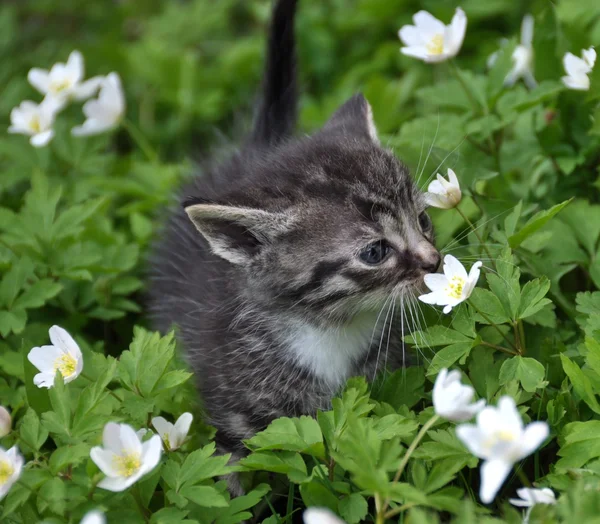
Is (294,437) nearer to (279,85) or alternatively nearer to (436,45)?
(436,45)

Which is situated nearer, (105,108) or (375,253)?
(375,253)

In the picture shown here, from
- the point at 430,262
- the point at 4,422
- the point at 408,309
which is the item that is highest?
the point at 430,262

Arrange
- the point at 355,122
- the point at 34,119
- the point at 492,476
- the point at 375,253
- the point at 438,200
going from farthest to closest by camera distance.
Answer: the point at 34,119, the point at 355,122, the point at 438,200, the point at 375,253, the point at 492,476

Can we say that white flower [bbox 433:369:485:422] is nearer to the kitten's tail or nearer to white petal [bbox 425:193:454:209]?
white petal [bbox 425:193:454:209]

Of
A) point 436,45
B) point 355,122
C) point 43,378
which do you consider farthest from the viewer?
point 436,45

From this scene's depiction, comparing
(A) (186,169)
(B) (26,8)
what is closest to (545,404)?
(A) (186,169)

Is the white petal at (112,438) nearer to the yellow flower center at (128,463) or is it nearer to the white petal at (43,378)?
the yellow flower center at (128,463)

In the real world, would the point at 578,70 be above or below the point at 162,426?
above

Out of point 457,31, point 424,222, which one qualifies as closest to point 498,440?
point 424,222
